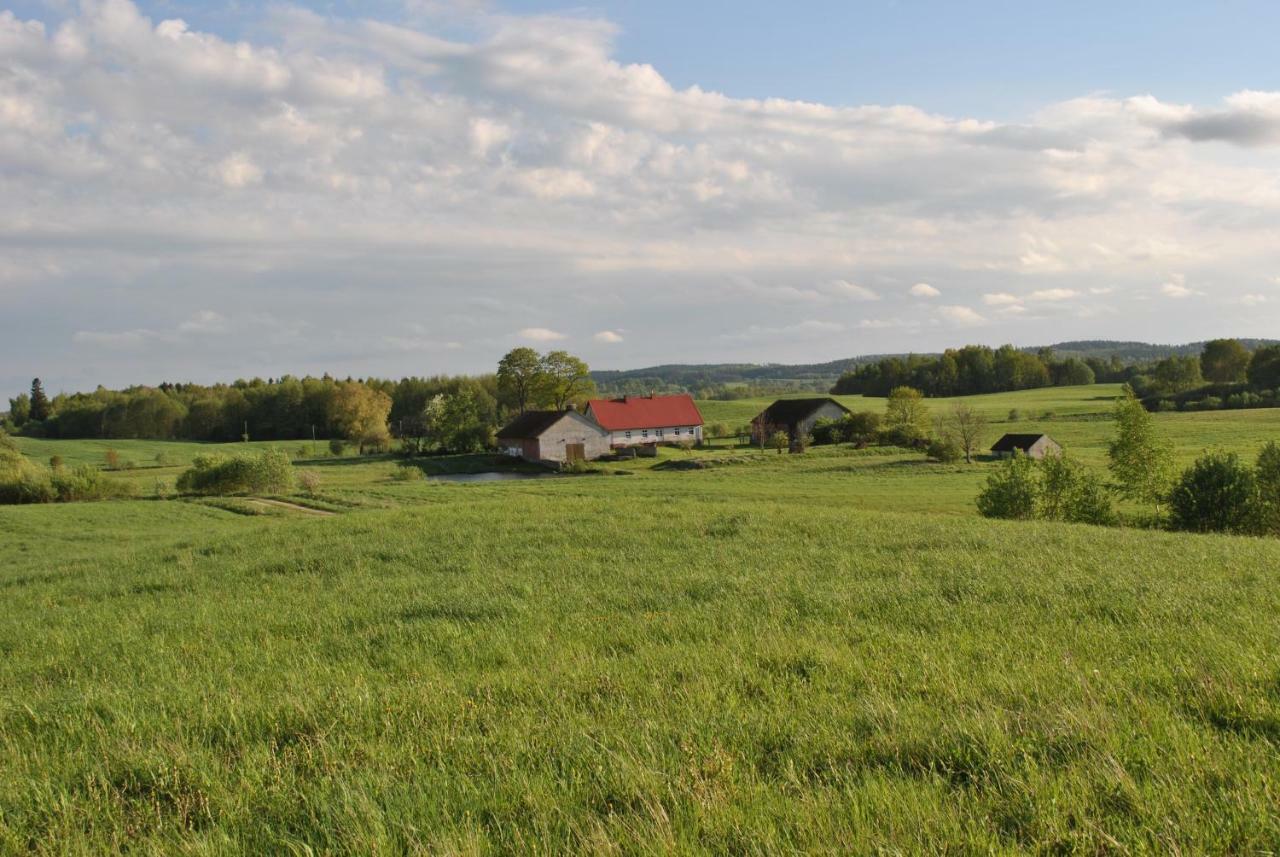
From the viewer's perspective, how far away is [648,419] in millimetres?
88312

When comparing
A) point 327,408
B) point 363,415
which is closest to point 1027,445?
point 363,415

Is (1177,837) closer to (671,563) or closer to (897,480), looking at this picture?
(671,563)

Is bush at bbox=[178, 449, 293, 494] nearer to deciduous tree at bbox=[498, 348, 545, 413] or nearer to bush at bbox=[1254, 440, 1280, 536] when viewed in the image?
deciduous tree at bbox=[498, 348, 545, 413]

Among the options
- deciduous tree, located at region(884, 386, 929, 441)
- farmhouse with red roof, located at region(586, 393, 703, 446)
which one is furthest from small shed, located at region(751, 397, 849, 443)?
farmhouse with red roof, located at region(586, 393, 703, 446)

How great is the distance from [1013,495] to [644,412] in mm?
58988

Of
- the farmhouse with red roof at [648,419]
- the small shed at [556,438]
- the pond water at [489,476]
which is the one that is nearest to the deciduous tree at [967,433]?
the farmhouse with red roof at [648,419]

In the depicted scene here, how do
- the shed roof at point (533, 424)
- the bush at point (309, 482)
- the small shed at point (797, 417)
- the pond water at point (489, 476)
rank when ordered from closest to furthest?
the bush at point (309, 482) < the pond water at point (489, 476) < the shed roof at point (533, 424) < the small shed at point (797, 417)

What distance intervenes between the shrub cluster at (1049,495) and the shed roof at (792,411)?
52468 mm

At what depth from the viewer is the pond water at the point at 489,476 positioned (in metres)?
66.1

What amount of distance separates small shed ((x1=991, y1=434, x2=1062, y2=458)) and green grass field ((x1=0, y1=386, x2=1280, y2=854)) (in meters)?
51.3

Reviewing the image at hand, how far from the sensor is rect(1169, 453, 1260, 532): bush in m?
28.8

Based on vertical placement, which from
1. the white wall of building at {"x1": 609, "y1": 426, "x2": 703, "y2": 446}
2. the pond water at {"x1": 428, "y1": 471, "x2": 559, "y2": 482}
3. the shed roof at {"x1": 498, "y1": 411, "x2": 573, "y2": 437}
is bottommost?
the pond water at {"x1": 428, "y1": 471, "x2": 559, "y2": 482}

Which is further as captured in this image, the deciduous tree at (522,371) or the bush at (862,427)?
the deciduous tree at (522,371)

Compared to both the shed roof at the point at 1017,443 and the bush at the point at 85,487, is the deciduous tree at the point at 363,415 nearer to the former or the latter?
the bush at the point at 85,487
